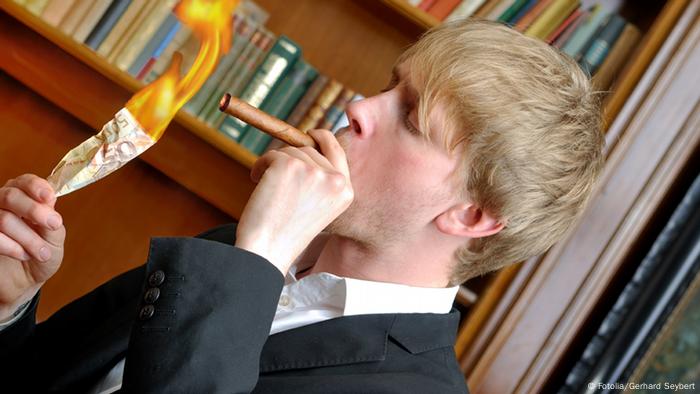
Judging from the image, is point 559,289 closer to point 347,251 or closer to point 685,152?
point 685,152

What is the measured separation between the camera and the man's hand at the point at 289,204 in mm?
1185

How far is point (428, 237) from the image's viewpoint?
1484mm

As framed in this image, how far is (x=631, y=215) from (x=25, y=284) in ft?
5.10

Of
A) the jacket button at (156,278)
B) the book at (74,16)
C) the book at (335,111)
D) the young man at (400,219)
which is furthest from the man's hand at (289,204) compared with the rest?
the book at (74,16)

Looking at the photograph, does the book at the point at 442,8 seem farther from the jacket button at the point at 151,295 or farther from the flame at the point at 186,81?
the jacket button at the point at 151,295

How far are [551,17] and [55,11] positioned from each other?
1.39m

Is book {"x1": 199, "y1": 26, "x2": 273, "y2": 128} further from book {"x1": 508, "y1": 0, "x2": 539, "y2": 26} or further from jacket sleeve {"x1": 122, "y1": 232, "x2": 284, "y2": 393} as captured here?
jacket sleeve {"x1": 122, "y1": 232, "x2": 284, "y2": 393}

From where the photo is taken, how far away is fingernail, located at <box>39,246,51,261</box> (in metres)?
1.19

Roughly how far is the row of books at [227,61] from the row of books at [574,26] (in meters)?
0.44

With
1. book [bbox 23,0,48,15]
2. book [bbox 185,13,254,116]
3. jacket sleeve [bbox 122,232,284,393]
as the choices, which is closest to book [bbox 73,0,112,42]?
book [bbox 23,0,48,15]

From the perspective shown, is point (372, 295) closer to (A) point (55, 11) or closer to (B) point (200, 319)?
(B) point (200, 319)

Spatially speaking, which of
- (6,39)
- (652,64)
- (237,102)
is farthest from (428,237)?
(6,39)

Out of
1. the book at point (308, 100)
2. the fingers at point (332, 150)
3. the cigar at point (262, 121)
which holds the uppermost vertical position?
the book at point (308, 100)

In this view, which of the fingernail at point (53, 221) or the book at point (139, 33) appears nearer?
the fingernail at point (53, 221)
